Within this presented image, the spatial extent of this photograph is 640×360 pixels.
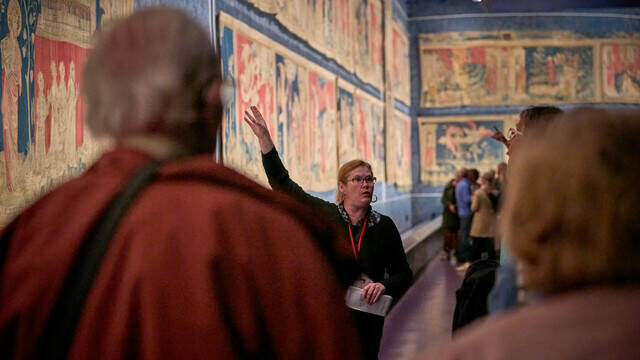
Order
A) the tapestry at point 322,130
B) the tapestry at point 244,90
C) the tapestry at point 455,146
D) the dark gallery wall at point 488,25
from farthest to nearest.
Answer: the tapestry at point 455,146 → the dark gallery wall at point 488,25 → the tapestry at point 322,130 → the tapestry at point 244,90

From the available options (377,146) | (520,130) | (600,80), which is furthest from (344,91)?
(600,80)

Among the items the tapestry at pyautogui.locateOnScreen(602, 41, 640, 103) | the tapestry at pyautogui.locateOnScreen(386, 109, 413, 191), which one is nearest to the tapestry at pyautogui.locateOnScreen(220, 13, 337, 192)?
the tapestry at pyautogui.locateOnScreen(386, 109, 413, 191)

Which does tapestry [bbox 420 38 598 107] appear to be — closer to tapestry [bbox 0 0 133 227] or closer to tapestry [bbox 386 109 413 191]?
tapestry [bbox 386 109 413 191]

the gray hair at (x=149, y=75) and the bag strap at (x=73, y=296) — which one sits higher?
the gray hair at (x=149, y=75)

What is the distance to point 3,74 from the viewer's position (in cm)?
355

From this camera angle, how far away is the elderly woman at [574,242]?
1.09m

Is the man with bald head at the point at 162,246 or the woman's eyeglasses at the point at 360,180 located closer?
the man with bald head at the point at 162,246

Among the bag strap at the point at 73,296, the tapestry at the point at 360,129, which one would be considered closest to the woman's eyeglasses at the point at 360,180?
the bag strap at the point at 73,296

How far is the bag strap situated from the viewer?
1426 mm

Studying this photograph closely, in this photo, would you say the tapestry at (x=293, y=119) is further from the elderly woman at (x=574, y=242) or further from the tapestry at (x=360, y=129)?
the elderly woman at (x=574, y=242)

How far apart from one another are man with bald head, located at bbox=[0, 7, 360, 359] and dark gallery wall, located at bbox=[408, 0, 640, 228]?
21.0 metres

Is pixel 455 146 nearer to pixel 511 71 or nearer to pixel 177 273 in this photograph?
pixel 511 71

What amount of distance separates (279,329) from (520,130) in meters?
2.27

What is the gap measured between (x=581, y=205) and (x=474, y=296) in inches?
62.2
